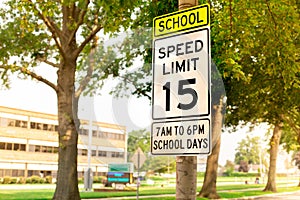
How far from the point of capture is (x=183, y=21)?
4.82 meters

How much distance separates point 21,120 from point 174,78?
71235 mm

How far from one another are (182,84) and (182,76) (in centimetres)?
9

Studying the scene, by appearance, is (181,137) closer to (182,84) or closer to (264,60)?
(182,84)

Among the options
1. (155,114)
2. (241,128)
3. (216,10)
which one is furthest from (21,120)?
(155,114)

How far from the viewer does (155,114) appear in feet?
15.7

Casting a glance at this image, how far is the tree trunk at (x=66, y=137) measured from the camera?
70.1 feet

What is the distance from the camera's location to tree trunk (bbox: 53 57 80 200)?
21.4 meters

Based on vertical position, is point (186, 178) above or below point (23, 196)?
above

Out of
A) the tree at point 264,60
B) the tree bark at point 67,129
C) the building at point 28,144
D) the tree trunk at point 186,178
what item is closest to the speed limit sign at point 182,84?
the tree trunk at point 186,178

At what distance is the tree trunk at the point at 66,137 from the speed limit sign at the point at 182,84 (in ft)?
54.7

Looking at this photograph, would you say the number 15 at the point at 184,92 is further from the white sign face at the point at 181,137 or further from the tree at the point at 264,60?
the tree at the point at 264,60

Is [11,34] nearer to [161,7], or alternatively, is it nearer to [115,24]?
[115,24]

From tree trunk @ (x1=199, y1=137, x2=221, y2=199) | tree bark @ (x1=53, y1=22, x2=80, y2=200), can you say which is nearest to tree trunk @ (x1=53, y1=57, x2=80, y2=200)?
tree bark @ (x1=53, y1=22, x2=80, y2=200)

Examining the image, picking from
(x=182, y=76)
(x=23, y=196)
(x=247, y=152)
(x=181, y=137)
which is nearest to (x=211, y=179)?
(x=23, y=196)
